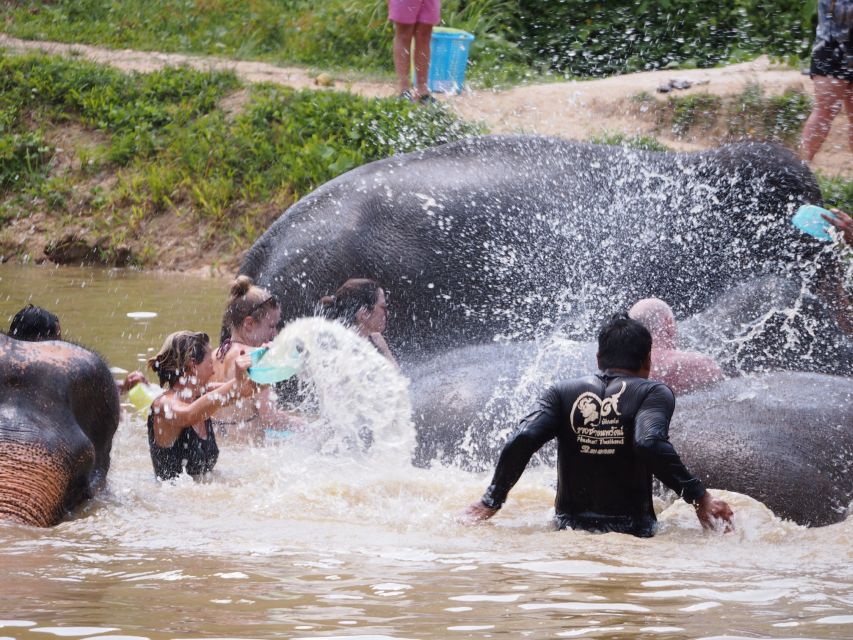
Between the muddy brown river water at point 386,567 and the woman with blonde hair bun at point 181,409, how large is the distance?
112mm

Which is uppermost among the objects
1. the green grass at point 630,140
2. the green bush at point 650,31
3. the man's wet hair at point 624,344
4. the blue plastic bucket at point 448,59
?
the green bush at point 650,31

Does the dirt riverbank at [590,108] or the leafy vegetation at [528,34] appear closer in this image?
the dirt riverbank at [590,108]

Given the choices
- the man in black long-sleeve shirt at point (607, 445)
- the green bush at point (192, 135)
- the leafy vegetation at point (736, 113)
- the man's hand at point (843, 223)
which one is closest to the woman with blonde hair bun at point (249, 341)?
the man in black long-sleeve shirt at point (607, 445)

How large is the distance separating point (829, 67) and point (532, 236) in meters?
2.42

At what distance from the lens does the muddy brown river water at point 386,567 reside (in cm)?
327

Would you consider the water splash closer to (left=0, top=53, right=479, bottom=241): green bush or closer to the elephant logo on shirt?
the elephant logo on shirt

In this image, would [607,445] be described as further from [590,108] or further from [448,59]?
[448,59]

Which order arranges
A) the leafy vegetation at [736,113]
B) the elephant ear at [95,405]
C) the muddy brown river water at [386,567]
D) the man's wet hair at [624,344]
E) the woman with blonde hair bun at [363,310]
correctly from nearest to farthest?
the muddy brown river water at [386,567] → the man's wet hair at [624,344] → the elephant ear at [95,405] → the woman with blonde hair bun at [363,310] → the leafy vegetation at [736,113]

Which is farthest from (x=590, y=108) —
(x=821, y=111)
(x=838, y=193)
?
(x=821, y=111)

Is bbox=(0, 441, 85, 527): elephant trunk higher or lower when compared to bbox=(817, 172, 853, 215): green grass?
lower

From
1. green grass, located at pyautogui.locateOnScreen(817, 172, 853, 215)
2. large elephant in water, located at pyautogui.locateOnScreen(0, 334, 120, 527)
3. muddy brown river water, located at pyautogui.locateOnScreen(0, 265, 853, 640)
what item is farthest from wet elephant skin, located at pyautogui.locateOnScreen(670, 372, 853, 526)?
green grass, located at pyautogui.locateOnScreen(817, 172, 853, 215)

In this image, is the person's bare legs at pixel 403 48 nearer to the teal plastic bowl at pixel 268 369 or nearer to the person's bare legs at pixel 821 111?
the person's bare legs at pixel 821 111

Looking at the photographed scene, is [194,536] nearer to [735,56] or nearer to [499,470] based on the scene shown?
[499,470]

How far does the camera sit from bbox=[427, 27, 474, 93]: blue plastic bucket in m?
10.8
